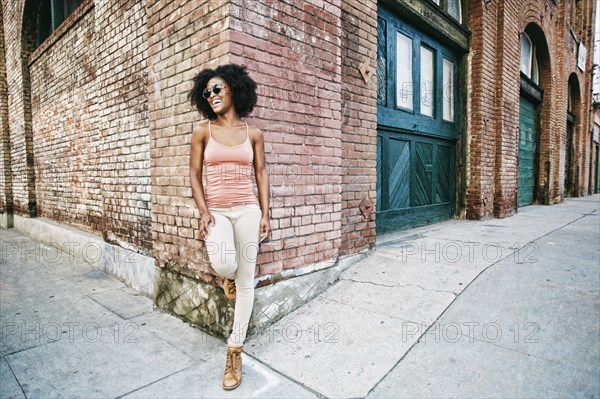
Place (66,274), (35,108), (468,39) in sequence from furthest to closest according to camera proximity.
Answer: (35,108) → (468,39) → (66,274)

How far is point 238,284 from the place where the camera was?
2.29 m

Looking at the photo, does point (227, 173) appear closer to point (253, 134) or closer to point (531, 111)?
point (253, 134)

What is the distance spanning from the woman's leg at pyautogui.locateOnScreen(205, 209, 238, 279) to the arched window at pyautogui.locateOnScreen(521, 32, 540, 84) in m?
9.50

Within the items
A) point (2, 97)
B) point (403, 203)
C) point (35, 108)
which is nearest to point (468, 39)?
point (403, 203)

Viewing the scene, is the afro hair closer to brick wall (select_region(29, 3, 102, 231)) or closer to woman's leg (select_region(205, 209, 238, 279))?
woman's leg (select_region(205, 209, 238, 279))

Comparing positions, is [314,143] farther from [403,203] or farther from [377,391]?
[403,203]

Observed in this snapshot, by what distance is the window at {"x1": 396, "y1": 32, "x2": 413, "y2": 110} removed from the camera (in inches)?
201

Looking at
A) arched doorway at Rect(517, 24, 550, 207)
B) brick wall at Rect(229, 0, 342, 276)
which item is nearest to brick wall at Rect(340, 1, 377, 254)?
brick wall at Rect(229, 0, 342, 276)

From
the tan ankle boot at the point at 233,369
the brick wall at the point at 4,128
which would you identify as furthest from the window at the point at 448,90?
the brick wall at the point at 4,128

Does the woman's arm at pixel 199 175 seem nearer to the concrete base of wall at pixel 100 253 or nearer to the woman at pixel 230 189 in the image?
the woman at pixel 230 189

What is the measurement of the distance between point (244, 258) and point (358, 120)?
7.39ft

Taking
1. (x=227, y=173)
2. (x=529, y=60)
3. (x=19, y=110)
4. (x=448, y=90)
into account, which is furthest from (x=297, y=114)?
(x=529, y=60)

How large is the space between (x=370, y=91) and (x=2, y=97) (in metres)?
9.26

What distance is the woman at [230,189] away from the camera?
2146 millimetres
